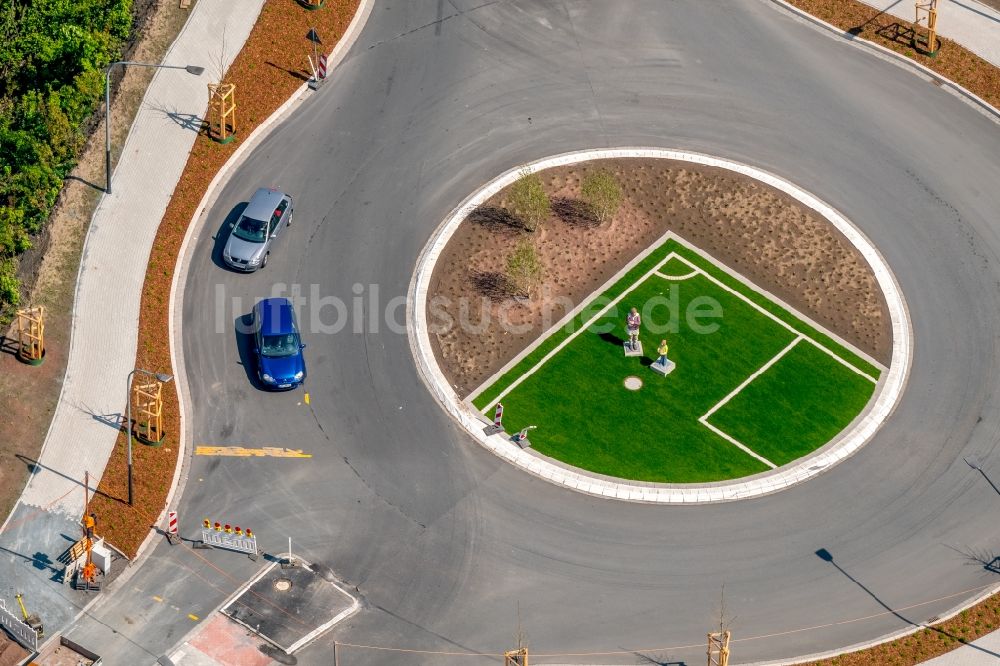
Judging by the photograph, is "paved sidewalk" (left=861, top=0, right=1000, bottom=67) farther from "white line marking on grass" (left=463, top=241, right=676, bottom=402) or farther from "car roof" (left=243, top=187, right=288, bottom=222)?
"car roof" (left=243, top=187, right=288, bottom=222)

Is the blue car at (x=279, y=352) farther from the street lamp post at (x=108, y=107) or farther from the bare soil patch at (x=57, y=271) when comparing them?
the street lamp post at (x=108, y=107)

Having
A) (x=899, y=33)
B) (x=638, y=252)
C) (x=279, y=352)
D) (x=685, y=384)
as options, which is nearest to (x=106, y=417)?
(x=279, y=352)

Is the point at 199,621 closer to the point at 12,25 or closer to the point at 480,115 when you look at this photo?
the point at 480,115

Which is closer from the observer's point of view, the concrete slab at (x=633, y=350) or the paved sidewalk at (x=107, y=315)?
the paved sidewalk at (x=107, y=315)

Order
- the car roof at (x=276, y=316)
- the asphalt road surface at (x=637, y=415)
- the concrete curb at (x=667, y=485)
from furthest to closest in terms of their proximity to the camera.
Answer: the car roof at (x=276, y=316) → the concrete curb at (x=667, y=485) → the asphalt road surface at (x=637, y=415)

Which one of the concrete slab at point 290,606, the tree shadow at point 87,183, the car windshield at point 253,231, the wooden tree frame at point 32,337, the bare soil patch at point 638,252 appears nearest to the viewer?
the concrete slab at point 290,606

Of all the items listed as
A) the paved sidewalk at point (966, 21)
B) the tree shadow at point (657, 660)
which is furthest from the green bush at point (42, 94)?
the paved sidewalk at point (966, 21)

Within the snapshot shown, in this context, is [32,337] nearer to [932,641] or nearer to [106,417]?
[106,417]
